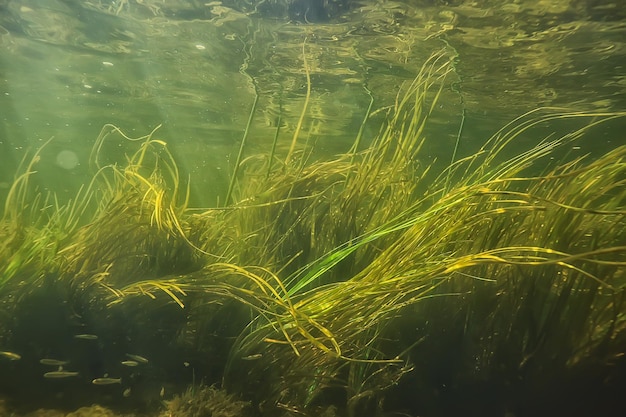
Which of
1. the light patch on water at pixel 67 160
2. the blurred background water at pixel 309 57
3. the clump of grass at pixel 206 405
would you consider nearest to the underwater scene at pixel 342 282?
the clump of grass at pixel 206 405

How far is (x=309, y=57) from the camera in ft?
31.7

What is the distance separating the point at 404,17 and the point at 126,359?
6.67 meters

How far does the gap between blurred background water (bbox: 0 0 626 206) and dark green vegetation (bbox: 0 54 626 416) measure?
6.62ft

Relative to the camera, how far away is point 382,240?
14.1ft

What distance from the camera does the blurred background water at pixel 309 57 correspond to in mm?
7340

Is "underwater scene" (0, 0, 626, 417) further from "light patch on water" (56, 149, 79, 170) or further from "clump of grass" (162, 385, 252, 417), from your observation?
"light patch on water" (56, 149, 79, 170)

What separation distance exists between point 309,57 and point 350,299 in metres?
7.48

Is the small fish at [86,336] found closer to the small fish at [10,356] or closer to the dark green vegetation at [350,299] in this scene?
the dark green vegetation at [350,299]

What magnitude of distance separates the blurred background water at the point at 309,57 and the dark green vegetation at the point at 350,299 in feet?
6.62

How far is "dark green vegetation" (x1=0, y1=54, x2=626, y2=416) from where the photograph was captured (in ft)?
11.5

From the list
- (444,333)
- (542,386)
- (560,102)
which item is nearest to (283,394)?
(444,333)

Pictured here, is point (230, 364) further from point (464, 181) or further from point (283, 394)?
point (464, 181)

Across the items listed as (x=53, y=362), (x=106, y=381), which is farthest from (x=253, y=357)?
(x=53, y=362)

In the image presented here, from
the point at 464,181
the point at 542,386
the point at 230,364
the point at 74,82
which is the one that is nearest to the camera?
the point at 542,386
